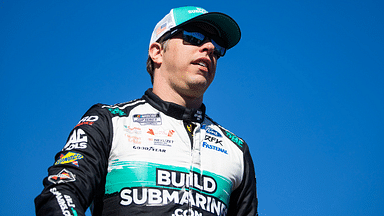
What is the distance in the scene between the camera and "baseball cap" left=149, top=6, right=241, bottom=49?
496 centimetres

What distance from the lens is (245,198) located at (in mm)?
4680

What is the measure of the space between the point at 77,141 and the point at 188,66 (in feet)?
5.46

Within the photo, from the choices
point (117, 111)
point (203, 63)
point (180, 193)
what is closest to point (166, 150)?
point (180, 193)

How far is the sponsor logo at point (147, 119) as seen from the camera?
4352 mm

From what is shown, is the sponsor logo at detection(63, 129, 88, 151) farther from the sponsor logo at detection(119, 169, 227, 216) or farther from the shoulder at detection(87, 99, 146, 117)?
the sponsor logo at detection(119, 169, 227, 216)

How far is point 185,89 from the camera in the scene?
480 cm

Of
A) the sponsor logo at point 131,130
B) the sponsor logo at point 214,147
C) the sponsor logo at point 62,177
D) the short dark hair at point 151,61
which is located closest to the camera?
the sponsor logo at point 62,177

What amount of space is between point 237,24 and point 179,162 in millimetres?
2259

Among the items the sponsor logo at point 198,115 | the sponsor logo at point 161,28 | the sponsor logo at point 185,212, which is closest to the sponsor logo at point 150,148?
the sponsor logo at point 185,212

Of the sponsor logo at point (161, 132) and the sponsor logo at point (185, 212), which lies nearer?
the sponsor logo at point (185, 212)

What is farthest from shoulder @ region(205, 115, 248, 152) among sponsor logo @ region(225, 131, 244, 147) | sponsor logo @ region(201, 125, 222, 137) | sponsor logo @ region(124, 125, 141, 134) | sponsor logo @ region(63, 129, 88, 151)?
sponsor logo @ region(63, 129, 88, 151)

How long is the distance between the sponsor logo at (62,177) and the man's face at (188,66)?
181 cm

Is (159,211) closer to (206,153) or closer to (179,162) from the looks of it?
(179,162)

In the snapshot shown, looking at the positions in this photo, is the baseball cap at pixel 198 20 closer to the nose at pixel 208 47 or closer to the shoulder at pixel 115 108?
the nose at pixel 208 47
